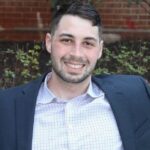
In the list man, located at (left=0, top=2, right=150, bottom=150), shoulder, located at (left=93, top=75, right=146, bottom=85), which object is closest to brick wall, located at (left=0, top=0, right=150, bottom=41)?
shoulder, located at (left=93, top=75, right=146, bottom=85)

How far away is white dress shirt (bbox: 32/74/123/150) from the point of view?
10.6 ft

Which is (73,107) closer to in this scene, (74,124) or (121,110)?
(74,124)

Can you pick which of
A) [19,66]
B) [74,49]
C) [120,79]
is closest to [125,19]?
[19,66]

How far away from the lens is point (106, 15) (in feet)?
25.4

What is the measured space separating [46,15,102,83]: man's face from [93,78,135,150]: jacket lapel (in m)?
0.25

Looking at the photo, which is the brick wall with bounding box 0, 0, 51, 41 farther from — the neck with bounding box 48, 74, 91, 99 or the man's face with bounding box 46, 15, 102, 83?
the man's face with bounding box 46, 15, 102, 83

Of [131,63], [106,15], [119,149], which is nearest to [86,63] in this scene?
[119,149]

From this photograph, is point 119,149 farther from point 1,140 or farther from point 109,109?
point 1,140

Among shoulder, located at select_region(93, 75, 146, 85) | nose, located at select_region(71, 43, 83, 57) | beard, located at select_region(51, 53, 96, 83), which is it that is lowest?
shoulder, located at select_region(93, 75, 146, 85)

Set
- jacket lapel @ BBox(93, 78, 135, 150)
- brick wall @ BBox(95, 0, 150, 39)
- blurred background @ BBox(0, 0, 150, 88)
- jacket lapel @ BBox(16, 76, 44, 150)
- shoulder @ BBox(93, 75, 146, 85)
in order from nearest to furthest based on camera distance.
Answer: jacket lapel @ BBox(16, 76, 44, 150), jacket lapel @ BBox(93, 78, 135, 150), shoulder @ BBox(93, 75, 146, 85), blurred background @ BBox(0, 0, 150, 88), brick wall @ BBox(95, 0, 150, 39)

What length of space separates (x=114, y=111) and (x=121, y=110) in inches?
1.9

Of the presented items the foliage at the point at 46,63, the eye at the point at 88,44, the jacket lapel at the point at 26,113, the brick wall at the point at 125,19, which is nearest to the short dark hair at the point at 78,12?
the eye at the point at 88,44

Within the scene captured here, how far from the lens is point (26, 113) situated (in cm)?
327

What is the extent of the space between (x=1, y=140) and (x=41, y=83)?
47cm
